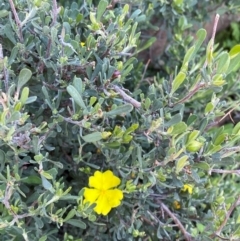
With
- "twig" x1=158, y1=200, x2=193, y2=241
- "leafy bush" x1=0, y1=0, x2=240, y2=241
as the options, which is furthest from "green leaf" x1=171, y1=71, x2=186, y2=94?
"twig" x1=158, y1=200, x2=193, y2=241

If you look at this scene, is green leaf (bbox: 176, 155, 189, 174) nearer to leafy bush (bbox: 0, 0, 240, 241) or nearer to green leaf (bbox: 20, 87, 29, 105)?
leafy bush (bbox: 0, 0, 240, 241)

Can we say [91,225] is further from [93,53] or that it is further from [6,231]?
[93,53]

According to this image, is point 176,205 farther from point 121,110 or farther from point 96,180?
point 121,110

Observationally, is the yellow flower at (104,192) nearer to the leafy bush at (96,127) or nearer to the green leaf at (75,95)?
the leafy bush at (96,127)

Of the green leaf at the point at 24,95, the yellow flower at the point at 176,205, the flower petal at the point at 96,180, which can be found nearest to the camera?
the green leaf at the point at 24,95

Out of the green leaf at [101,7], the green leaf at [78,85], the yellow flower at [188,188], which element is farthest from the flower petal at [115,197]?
the green leaf at [101,7]

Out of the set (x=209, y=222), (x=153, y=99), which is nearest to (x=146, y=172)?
(x=153, y=99)

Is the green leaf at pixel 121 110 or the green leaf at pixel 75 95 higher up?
the green leaf at pixel 75 95
